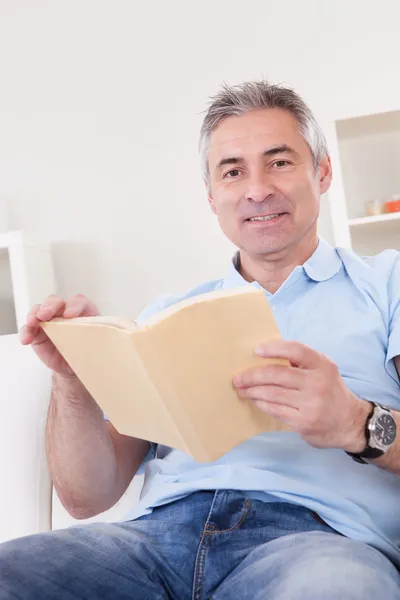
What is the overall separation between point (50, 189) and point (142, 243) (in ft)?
1.53

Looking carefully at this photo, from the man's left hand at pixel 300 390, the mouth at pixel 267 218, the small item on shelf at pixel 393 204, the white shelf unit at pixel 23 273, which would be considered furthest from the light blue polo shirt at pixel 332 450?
the white shelf unit at pixel 23 273

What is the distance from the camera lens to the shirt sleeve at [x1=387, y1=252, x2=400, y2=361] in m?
1.25

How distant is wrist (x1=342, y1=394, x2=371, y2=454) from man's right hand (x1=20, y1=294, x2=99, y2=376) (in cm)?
42

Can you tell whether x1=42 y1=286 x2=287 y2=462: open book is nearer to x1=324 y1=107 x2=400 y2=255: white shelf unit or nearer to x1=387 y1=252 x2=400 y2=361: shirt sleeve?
x1=387 y1=252 x2=400 y2=361: shirt sleeve

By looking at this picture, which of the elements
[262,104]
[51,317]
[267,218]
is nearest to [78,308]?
[51,317]

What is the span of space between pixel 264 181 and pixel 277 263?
163 millimetres

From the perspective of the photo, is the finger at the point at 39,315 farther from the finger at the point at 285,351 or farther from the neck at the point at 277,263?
the neck at the point at 277,263

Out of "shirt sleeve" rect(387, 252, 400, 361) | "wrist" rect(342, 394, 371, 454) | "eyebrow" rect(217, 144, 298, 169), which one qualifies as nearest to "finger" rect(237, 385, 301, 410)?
"wrist" rect(342, 394, 371, 454)

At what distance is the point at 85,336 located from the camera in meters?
0.97

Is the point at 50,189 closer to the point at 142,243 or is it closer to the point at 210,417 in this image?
the point at 142,243

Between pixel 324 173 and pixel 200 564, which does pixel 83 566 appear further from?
pixel 324 173

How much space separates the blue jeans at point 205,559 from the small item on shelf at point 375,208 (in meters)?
1.76

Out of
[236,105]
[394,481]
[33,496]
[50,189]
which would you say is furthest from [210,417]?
[50,189]

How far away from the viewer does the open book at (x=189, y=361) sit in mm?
859
